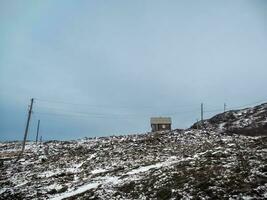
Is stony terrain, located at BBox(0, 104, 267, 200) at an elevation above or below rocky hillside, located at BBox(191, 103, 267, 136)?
below

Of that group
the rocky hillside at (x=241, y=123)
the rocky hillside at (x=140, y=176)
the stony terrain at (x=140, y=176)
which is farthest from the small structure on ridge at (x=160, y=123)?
the rocky hillside at (x=140, y=176)

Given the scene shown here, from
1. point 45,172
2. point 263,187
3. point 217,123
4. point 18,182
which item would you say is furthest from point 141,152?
point 217,123

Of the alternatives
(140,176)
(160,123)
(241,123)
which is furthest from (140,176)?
(160,123)

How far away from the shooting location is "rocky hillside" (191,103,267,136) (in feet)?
195

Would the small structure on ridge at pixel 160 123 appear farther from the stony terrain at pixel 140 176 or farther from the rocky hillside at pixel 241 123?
the stony terrain at pixel 140 176

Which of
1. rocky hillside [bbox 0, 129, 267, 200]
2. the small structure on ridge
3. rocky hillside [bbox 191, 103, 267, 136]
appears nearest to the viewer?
rocky hillside [bbox 0, 129, 267, 200]

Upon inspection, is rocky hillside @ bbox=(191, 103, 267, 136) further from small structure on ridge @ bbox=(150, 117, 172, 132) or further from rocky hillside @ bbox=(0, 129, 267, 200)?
rocky hillside @ bbox=(0, 129, 267, 200)

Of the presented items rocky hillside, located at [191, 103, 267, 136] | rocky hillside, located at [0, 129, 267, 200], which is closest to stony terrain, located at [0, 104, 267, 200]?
rocky hillside, located at [0, 129, 267, 200]

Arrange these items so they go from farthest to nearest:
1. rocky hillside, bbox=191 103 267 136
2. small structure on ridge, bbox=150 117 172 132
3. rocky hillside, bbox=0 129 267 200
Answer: small structure on ridge, bbox=150 117 172 132 → rocky hillside, bbox=191 103 267 136 → rocky hillside, bbox=0 129 267 200

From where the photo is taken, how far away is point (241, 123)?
2795 inches

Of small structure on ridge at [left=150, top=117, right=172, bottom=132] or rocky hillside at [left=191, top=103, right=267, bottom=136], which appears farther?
small structure on ridge at [left=150, top=117, right=172, bottom=132]

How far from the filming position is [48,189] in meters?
22.8

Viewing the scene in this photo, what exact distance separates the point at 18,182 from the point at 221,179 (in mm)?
19695

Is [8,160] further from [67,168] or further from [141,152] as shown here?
[141,152]
